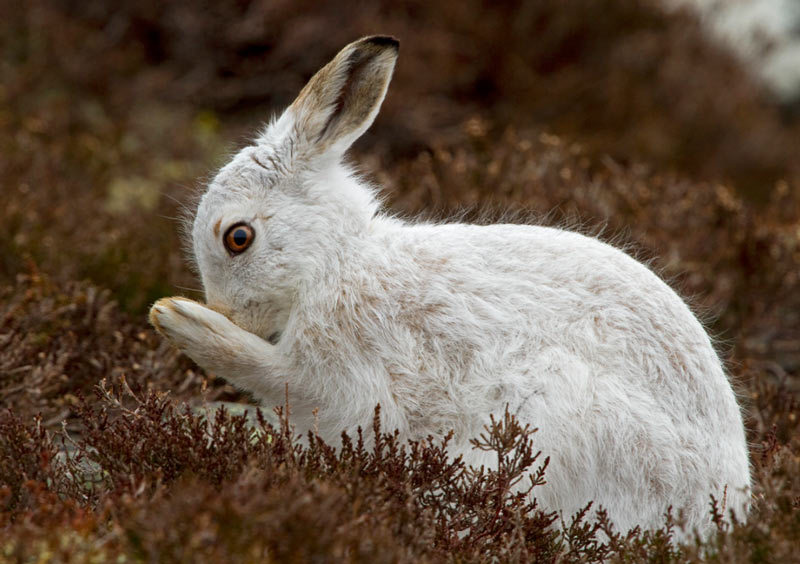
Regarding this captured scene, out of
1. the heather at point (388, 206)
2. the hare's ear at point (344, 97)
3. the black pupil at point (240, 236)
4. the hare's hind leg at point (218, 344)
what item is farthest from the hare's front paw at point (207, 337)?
the hare's ear at point (344, 97)

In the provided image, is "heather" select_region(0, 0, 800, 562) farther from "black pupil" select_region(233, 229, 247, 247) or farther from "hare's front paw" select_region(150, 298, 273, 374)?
"black pupil" select_region(233, 229, 247, 247)

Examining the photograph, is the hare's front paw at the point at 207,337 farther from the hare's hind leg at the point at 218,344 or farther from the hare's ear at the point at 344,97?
the hare's ear at the point at 344,97

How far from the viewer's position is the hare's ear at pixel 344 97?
3422 mm

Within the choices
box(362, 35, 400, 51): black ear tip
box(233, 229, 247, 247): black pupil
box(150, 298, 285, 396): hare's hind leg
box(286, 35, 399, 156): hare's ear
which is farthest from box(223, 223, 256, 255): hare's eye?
box(362, 35, 400, 51): black ear tip

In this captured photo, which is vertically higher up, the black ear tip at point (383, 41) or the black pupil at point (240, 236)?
the black ear tip at point (383, 41)

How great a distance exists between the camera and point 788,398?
444cm

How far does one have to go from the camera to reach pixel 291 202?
343 centimetres

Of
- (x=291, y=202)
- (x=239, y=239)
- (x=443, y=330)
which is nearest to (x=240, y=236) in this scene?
(x=239, y=239)

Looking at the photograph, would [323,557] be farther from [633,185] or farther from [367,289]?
[633,185]

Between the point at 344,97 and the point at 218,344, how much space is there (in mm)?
1024

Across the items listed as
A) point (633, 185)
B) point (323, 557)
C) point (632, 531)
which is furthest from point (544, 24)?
point (323, 557)

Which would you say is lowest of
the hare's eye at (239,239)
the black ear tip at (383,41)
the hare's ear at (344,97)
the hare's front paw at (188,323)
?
the hare's front paw at (188,323)

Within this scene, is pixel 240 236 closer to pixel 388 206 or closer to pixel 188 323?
pixel 188 323

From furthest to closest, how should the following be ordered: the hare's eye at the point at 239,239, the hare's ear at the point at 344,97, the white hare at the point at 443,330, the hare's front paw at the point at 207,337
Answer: the hare's ear at the point at 344,97
the hare's eye at the point at 239,239
the hare's front paw at the point at 207,337
the white hare at the point at 443,330
